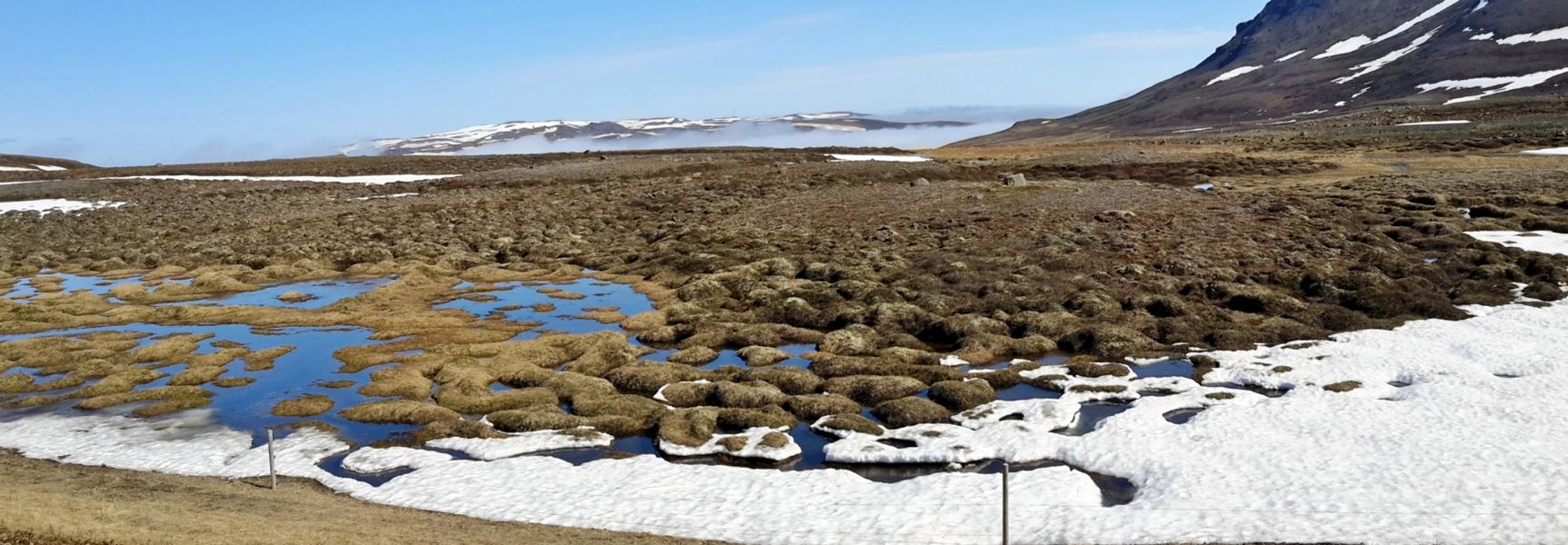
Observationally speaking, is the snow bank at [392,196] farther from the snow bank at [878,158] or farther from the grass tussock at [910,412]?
the grass tussock at [910,412]

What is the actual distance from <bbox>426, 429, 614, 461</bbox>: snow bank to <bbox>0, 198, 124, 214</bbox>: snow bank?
78334mm

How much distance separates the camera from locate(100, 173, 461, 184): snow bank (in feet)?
340

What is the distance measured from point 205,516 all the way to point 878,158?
97465mm

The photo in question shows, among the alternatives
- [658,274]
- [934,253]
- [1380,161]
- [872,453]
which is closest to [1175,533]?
[872,453]

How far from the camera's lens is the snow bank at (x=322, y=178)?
4080 inches

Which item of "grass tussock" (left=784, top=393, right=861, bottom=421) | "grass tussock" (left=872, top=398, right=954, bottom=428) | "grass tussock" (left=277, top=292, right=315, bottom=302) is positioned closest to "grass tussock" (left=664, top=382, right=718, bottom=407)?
"grass tussock" (left=784, top=393, right=861, bottom=421)

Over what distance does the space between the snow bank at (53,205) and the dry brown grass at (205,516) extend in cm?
7408

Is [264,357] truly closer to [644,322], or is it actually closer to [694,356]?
[644,322]

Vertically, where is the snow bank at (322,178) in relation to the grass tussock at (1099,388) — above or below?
above

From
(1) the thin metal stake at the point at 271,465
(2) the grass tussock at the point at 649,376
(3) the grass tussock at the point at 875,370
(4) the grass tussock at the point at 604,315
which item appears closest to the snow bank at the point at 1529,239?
(3) the grass tussock at the point at 875,370

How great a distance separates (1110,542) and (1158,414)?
8954 mm

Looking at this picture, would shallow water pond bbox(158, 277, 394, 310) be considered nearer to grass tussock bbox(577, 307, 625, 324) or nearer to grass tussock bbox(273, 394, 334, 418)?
grass tussock bbox(577, 307, 625, 324)

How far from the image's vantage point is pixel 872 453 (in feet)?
78.8

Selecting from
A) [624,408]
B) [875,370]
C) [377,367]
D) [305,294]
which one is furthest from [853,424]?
[305,294]
